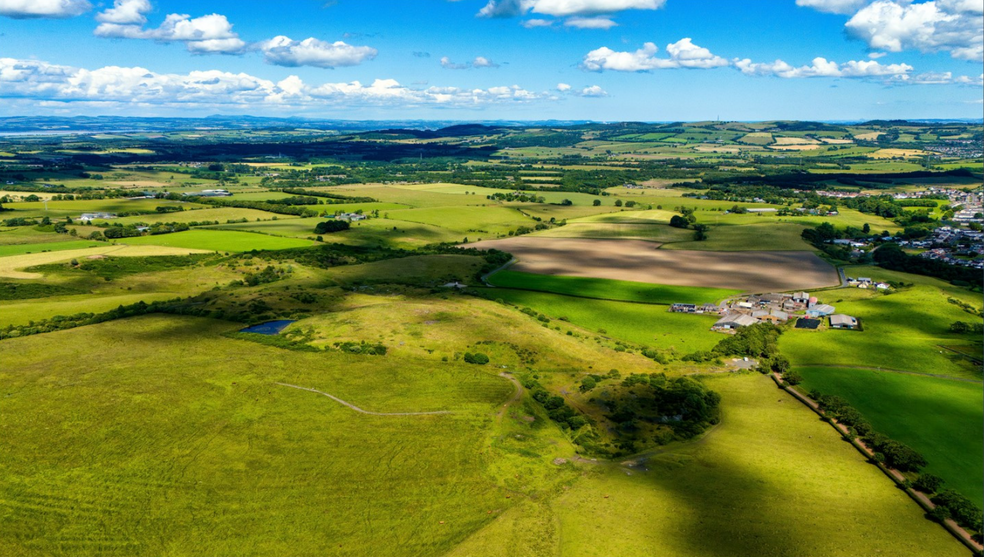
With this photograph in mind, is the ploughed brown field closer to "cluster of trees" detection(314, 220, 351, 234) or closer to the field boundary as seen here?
"cluster of trees" detection(314, 220, 351, 234)

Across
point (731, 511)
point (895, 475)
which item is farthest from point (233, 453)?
point (895, 475)

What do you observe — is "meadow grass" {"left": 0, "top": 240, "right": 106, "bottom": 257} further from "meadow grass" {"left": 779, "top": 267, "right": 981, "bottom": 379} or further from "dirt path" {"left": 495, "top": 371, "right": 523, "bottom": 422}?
"meadow grass" {"left": 779, "top": 267, "right": 981, "bottom": 379}

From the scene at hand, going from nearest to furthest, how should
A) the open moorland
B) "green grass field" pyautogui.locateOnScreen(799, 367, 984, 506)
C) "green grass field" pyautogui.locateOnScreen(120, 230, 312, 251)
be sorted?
the open moorland → "green grass field" pyautogui.locateOnScreen(799, 367, 984, 506) → "green grass field" pyautogui.locateOnScreen(120, 230, 312, 251)

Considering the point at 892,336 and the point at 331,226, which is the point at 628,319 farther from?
the point at 331,226

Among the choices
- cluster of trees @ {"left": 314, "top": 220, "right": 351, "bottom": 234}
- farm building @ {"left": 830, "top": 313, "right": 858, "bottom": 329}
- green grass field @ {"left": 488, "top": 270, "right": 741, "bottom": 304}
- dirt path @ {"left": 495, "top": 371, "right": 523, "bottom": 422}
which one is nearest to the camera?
dirt path @ {"left": 495, "top": 371, "right": 523, "bottom": 422}

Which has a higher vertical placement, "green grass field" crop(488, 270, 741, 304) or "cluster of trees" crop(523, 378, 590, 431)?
"green grass field" crop(488, 270, 741, 304)

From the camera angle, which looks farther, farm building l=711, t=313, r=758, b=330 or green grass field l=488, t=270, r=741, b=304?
green grass field l=488, t=270, r=741, b=304

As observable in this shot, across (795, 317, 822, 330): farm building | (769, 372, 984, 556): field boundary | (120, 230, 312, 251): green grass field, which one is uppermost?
(120, 230, 312, 251): green grass field

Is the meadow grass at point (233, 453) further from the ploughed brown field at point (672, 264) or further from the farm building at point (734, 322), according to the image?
the ploughed brown field at point (672, 264)

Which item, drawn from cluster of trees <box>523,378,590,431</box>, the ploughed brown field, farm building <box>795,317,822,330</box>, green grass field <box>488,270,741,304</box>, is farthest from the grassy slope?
the ploughed brown field
